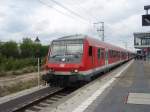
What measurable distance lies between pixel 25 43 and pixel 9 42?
776cm

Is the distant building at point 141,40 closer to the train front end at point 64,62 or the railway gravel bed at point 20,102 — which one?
the train front end at point 64,62

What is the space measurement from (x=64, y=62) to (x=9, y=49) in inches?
1929

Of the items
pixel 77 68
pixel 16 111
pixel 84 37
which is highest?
pixel 84 37

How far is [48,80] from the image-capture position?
15648mm

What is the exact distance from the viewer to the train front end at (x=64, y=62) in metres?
15.3

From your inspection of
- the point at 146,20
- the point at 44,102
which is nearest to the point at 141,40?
the point at 146,20

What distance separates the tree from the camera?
62.6 m

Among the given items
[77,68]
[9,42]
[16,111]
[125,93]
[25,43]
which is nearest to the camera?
[16,111]

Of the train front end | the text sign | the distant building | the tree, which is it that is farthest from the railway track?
the distant building

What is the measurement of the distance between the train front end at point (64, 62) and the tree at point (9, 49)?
1866 inches

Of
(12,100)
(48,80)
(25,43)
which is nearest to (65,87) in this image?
(48,80)

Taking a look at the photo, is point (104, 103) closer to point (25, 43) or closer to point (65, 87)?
point (65, 87)

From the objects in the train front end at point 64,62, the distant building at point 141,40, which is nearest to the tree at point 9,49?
the train front end at point 64,62

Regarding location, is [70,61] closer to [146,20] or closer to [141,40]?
[146,20]
